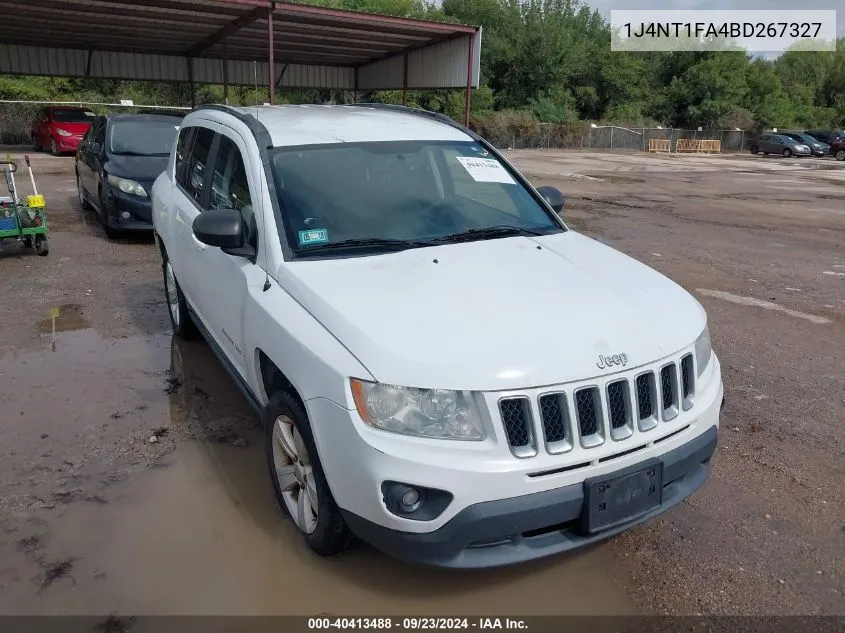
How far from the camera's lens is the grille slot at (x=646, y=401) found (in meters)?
2.67

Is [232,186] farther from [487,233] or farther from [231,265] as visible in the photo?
[487,233]

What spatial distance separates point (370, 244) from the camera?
342 centimetres

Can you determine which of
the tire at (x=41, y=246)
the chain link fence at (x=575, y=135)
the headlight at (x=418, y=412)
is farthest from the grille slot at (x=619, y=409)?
the chain link fence at (x=575, y=135)

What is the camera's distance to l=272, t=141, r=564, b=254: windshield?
137 inches

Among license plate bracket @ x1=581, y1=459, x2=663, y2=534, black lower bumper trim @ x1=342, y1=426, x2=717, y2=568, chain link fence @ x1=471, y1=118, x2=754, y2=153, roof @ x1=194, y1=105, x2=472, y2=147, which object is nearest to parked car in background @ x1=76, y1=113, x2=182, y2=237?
roof @ x1=194, y1=105, x2=472, y2=147

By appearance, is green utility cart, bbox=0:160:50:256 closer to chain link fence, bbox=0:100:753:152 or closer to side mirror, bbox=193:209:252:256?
side mirror, bbox=193:209:252:256

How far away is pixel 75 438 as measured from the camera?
406cm

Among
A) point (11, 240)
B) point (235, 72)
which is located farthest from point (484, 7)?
point (11, 240)

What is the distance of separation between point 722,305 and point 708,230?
5653mm

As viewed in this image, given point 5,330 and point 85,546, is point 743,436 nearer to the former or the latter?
point 85,546

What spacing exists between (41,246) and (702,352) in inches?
320

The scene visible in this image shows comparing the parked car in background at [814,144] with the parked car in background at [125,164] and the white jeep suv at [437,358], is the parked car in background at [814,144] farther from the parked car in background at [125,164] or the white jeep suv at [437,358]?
the white jeep suv at [437,358]

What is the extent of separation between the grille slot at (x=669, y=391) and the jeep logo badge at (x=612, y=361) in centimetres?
24

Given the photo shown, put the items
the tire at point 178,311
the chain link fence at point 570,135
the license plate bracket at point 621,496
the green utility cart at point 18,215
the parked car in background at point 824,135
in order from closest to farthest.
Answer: the license plate bracket at point 621,496 < the tire at point 178,311 < the green utility cart at point 18,215 < the chain link fence at point 570,135 < the parked car in background at point 824,135
